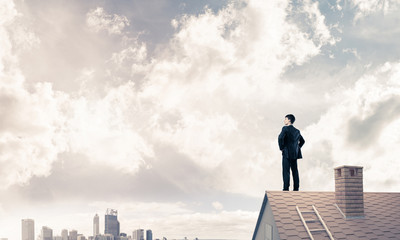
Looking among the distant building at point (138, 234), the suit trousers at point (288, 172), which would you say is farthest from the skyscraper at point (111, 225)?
the suit trousers at point (288, 172)

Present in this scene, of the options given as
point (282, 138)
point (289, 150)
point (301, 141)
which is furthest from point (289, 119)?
point (289, 150)

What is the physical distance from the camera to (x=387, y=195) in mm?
17078

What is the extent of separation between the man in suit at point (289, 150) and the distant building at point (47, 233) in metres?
93.4

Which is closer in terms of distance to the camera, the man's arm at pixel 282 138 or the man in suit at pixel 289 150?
the man in suit at pixel 289 150

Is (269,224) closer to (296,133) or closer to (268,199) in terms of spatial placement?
(268,199)

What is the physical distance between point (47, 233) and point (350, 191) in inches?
3800

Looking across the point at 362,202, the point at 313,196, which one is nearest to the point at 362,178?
the point at 362,202

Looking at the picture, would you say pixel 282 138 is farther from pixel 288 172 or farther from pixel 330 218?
pixel 330 218

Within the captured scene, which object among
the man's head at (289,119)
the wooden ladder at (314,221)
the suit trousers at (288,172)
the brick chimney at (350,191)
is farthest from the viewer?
the man's head at (289,119)

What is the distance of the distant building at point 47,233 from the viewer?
9419 centimetres

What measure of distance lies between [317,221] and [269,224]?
1.81 meters

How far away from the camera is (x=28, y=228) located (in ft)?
335

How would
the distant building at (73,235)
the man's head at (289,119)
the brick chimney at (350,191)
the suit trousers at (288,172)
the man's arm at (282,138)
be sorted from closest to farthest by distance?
the brick chimney at (350,191) < the suit trousers at (288,172) < the man's arm at (282,138) < the man's head at (289,119) < the distant building at (73,235)

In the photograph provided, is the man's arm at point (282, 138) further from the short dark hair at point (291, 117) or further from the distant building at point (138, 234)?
the distant building at point (138, 234)
